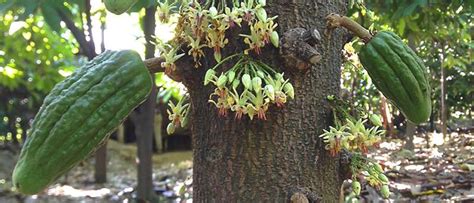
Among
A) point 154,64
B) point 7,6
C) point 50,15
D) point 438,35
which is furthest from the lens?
point 438,35

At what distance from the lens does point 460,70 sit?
255 inches

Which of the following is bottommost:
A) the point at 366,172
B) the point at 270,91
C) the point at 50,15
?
the point at 366,172

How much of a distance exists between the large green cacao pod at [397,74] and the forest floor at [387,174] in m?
0.38

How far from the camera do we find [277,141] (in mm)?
830

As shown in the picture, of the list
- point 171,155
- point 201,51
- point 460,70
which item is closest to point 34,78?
point 171,155

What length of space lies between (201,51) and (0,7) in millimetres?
1900

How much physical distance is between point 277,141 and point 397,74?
0.22 meters

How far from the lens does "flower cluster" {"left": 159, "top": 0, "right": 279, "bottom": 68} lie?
0.81 m

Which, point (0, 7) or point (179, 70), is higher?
point (0, 7)

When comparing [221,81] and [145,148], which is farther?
[145,148]

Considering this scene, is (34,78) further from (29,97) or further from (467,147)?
(467,147)

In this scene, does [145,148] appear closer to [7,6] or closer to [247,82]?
[7,6]

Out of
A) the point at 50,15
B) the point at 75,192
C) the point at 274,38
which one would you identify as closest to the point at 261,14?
the point at 274,38

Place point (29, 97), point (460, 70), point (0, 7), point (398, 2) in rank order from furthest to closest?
point (29, 97) < point (460, 70) < point (398, 2) < point (0, 7)
